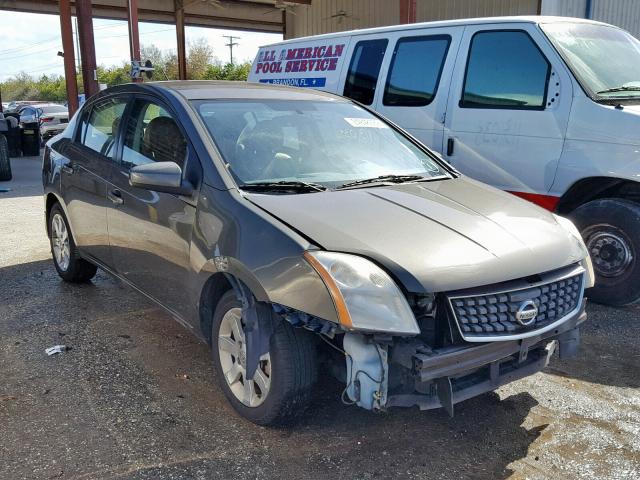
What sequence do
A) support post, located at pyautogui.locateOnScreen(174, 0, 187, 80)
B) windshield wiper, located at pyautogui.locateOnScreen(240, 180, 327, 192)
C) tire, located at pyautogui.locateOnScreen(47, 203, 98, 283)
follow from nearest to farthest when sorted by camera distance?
windshield wiper, located at pyautogui.locateOnScreen(240, 180, 327, 192)
tire, located at pyautogui.locateOnScreen(47, 203, 98, 283)
support post, located at pyautogui.locateOnScreen(174, 0, 187, 80)

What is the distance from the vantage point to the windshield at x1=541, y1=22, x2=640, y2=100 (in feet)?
15.7

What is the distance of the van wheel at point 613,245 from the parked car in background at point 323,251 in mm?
1529

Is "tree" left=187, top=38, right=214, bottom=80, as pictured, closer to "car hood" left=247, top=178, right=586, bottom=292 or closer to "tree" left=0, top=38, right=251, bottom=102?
"tree" left=0, top=38, right=251, bottom=102

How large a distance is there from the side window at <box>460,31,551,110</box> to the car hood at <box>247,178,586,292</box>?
1.96m

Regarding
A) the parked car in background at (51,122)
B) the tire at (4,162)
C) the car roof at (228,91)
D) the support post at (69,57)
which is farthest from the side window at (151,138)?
the parked car in background at (51,122)

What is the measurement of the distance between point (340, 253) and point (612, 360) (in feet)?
7.55

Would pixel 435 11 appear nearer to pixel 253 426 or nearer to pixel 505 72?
pixel 505 72

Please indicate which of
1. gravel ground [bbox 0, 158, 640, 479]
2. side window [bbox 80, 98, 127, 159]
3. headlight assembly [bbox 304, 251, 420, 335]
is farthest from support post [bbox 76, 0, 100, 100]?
headlight assembly [bbox 304, 251, 420, 335]

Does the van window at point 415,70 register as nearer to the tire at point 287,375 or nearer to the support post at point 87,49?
the tire at point 287,375

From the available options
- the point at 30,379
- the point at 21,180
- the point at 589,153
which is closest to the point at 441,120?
the point at 589,153

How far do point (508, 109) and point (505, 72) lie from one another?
33 centimetres

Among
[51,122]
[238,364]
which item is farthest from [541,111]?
[51,122]

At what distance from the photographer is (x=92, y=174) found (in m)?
4.47

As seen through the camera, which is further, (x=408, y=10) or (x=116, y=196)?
(x=408, y=10)
